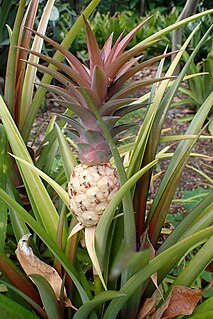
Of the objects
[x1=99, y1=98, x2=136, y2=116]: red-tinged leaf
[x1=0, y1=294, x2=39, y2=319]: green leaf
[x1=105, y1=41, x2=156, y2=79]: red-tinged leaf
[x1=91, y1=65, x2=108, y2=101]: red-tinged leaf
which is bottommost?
[x1=0, y1=294, x2=39, y2=319]: green leaf

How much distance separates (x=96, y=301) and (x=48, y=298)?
121 millimetres

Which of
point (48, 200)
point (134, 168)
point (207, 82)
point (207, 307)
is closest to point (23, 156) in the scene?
point (48, 200)

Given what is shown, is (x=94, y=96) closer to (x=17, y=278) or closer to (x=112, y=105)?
(x=112, y=105)

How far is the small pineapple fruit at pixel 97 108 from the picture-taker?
0.68 metres

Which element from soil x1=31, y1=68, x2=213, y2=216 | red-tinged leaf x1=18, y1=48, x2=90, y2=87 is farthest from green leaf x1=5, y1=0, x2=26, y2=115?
red-tinged leaf x1=18, y1=48, x2=90, y2=87

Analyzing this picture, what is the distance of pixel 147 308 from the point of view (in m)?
0.86

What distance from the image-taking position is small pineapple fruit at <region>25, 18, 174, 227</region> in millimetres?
684

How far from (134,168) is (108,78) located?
249mm

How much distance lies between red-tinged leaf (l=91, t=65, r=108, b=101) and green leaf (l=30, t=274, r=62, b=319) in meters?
0.35

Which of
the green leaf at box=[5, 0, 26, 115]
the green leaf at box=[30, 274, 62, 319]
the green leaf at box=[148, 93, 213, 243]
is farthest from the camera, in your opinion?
the green leaf at box=[5, 0, 26, 115]

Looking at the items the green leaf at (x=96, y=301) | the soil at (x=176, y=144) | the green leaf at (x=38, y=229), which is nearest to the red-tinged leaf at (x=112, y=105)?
the green leaf at (x=38, y=229)

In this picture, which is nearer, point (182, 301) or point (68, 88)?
point (68, 88)

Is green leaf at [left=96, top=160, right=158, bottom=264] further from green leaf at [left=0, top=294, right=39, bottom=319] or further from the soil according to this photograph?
the soil

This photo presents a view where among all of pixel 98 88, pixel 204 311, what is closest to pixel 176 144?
pixel 204 311
